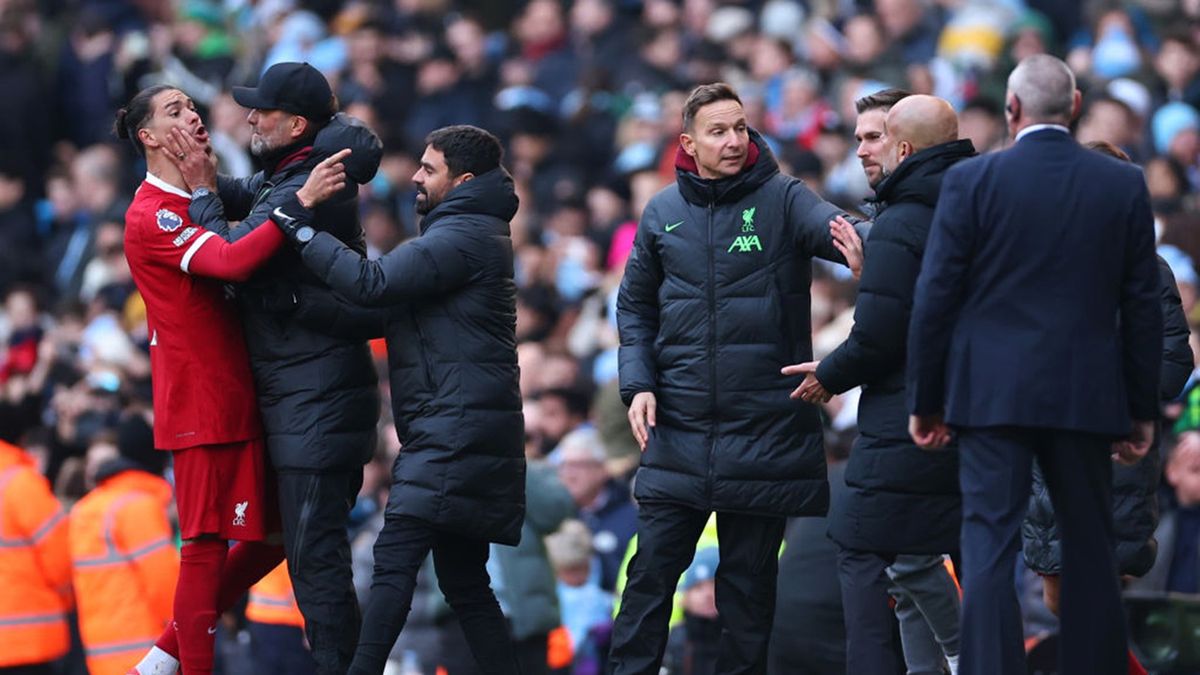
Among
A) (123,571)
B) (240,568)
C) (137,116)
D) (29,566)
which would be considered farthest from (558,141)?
(240,568)

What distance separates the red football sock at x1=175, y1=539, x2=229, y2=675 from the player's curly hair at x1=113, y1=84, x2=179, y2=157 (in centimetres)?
166

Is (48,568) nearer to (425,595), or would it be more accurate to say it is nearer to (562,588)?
(425,595)

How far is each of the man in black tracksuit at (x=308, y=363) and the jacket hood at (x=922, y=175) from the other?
83.1 inches

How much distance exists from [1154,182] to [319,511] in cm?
695

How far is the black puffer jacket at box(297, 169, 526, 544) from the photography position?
8.32m

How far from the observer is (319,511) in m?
8.48

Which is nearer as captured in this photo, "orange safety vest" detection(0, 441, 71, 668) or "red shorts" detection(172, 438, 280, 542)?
"red shorts" detection(172, 438, 280, 542)

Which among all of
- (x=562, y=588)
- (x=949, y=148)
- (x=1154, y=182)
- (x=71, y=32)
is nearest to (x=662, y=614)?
(x=949, y=148)

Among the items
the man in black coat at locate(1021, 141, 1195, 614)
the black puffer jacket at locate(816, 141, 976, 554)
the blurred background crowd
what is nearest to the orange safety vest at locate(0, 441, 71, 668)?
the blurred background crowd

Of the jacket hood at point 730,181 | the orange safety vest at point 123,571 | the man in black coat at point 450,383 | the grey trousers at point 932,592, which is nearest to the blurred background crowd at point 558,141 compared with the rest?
the orange safety vest at point 123,571

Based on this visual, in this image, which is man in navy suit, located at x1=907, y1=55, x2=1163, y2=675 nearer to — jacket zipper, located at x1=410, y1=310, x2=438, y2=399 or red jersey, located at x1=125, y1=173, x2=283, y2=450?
jacket zipper, located at x1=410, y1=310, x2=438, y2=399

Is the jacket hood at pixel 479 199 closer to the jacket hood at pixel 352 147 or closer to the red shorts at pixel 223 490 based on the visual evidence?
the jacket hood at pixel 352 147

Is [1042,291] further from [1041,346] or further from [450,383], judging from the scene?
[450,383]

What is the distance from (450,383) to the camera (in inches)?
332
